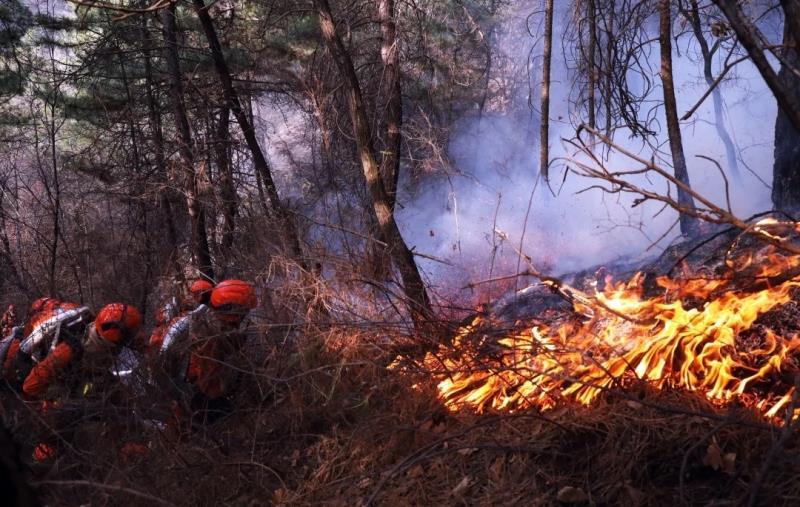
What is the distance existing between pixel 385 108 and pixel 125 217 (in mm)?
4578

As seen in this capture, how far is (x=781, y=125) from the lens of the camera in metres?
7.65

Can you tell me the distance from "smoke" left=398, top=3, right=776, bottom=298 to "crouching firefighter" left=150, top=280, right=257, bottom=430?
7.08 metres

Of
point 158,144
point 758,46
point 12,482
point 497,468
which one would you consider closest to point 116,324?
point 497,468

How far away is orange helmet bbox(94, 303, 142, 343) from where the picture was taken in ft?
16.8

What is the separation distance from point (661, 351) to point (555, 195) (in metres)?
9.05

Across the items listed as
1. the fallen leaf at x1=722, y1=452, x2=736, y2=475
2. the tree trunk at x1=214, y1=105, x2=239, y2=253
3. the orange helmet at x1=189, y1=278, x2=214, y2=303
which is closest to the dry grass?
the fallen leaf at x1=722, y1=452, x2=736, y2=475

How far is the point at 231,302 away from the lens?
16.9 feet

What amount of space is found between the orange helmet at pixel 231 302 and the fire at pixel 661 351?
1643 millimetres

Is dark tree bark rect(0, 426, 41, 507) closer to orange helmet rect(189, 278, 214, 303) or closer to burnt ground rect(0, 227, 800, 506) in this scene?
burnt ground rect(0, 227, 800, 506)

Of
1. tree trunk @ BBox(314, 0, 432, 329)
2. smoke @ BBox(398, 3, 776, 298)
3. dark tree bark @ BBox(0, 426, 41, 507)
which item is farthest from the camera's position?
smoke @ BBox(398, 3, 776, 298)

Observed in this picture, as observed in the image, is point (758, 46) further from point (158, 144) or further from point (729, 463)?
point (158, 144)

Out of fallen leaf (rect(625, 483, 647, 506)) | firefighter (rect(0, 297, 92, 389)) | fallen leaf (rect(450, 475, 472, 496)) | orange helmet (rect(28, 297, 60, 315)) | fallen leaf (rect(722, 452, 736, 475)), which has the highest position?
orange helmet (rect(28, 297, 60, 315))

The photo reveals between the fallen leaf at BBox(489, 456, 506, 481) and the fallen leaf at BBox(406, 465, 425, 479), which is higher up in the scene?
the fallen leaf at BBox(489, 456, 506, 481)

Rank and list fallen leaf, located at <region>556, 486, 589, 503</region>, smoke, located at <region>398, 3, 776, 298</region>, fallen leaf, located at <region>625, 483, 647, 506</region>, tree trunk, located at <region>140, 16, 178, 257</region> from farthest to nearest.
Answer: smoke, located at <region>398, 3, 776, 298</region>
tree trunk, located at <region>140, 16, 178, 257</region>
fallen leaf, located at <region>556, 486, 589, 503</region>
fallen leaf, located at <region>625, 483, 647, 506</region>
